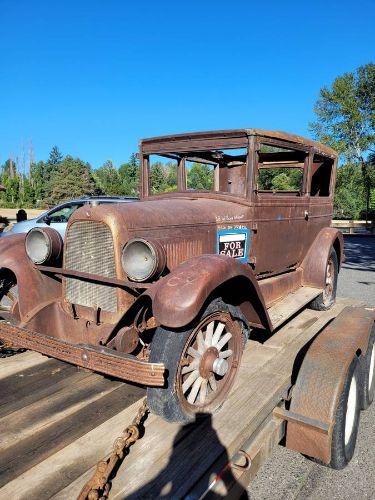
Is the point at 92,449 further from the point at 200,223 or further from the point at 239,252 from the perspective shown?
the point at 239,252

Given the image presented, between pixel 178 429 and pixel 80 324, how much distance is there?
113 cm

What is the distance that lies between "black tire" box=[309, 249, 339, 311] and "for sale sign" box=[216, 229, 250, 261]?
4.92 ft

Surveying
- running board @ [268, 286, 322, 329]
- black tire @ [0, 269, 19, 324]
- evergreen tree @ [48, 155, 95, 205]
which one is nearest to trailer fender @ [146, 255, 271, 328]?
running board @ [268, 286, 322, 329]

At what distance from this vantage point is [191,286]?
2170mm

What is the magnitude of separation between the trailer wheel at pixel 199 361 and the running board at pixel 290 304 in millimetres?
600

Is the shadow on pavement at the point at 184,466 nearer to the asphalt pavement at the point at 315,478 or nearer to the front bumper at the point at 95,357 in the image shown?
the asphalt pavement at the point at 315,478

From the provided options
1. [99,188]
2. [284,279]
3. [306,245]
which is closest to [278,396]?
[284,279]

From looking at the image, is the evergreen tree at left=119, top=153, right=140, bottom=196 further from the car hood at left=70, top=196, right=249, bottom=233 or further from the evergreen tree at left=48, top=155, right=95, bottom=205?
the car hood at left=70, top=196, right=249, bottom=233

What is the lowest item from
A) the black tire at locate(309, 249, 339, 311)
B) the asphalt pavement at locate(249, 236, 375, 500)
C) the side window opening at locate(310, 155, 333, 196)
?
the asphalt pavement at locate(249, 236, 375, 500)

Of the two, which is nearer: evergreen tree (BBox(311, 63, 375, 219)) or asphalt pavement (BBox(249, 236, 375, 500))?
asphalt pavement (BBox(249, 236, 375, 500))

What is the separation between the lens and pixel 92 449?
1.95 meters

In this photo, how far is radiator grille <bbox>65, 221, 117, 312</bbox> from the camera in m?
2.66

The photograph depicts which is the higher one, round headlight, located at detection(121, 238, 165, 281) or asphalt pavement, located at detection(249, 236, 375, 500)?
round headlight, located at detection(121, 238, 165, 281)

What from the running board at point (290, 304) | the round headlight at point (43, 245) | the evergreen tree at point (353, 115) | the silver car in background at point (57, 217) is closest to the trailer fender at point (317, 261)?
the running board at point (290, 304)
